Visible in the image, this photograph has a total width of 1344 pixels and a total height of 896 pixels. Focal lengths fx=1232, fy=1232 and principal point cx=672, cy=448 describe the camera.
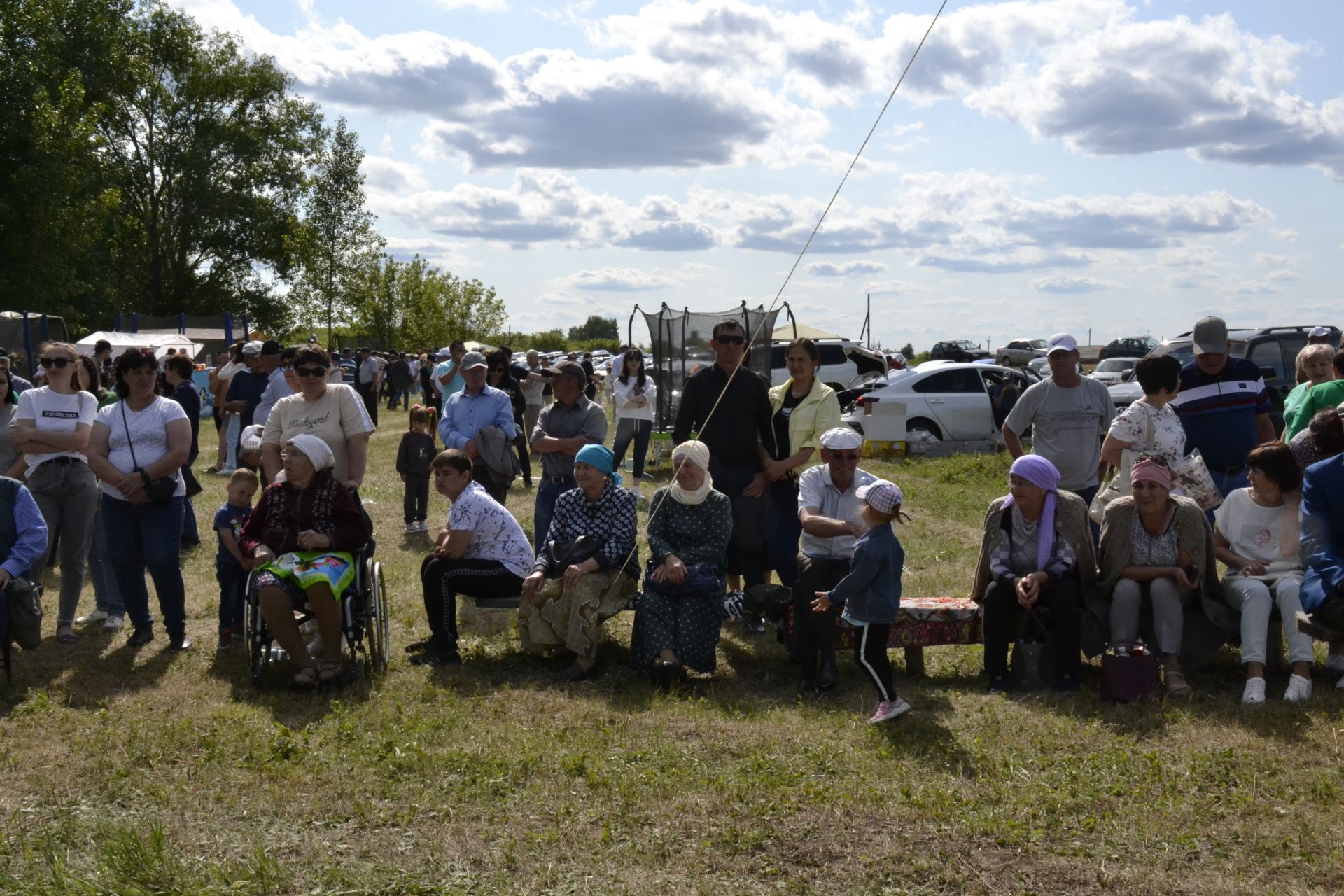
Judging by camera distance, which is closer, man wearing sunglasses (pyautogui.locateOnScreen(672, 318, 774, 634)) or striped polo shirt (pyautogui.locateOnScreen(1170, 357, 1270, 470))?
striped polo shirt (pyautogui.locateOnScreen(1170, 357, 1270, 470))

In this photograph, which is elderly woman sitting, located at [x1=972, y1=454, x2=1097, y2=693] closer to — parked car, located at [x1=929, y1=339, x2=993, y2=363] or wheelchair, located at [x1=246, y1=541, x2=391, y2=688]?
wheelchair, located at [x1=246, y1=541, x2=391, y2=688]

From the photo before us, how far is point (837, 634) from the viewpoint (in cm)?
643

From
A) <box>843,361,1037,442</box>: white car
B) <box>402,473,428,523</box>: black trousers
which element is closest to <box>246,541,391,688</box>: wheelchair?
<box>402,473,428,523</box>: black trousers

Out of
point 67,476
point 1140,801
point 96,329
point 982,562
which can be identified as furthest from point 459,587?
point 96,329

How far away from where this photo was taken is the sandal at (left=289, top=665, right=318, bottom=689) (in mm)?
6297

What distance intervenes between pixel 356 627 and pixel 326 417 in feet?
4.09

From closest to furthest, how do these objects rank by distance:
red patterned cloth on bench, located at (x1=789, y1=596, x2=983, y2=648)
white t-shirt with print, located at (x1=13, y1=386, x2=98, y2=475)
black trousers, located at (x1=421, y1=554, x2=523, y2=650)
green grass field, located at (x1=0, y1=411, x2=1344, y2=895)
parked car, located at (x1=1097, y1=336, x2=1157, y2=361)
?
green grass field, located at (x1=0, y1=411, x2=1344, y2=895), red patterned cloth on bench, located at (x1=789, y1=596, x2=983, y2=648), black trousers, located at (x1=421, y1=554, x2=523, y2=650), white t-shirt with print, located at (x1=13, y1=386, x2=98, y2=475), parked car, located at (x1=1097, y1=336, x2=1157, y2=361)

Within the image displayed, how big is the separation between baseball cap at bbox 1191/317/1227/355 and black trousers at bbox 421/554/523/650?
4135mm

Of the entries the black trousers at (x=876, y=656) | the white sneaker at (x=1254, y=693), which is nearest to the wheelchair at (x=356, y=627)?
the black trousers at (x=876, y=656)

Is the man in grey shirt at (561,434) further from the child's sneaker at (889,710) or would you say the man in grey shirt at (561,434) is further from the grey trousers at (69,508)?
the child's sneaker at (889,710)

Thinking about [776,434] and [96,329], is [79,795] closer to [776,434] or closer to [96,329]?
[776,434]

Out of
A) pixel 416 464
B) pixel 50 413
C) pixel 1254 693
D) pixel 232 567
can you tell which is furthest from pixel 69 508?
pixel 1254 693

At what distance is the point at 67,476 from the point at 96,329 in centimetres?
3317

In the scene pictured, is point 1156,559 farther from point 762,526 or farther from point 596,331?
point 596,331
